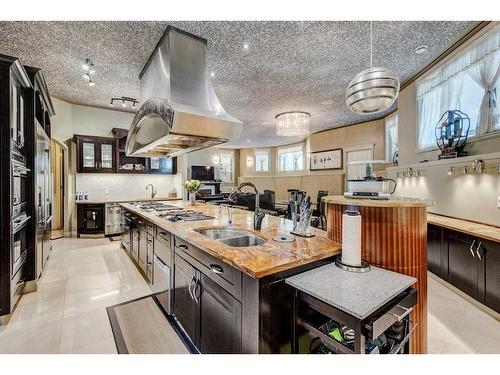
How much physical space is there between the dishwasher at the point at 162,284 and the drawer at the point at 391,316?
167 cm

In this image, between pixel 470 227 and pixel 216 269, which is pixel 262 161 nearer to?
pixel 470 227

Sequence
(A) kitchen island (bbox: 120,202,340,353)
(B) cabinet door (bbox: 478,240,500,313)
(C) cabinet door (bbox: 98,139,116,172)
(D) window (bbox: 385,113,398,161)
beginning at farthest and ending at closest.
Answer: (D) window (bbox: 385,113,398,161) < (C) cabinet door (bbox: 98,139,116,172) < (B) cabinet door (bbox: 478,240,500,313) < (A) kitchen island (bbox: 120,202,340,353)

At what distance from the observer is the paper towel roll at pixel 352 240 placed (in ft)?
4.56

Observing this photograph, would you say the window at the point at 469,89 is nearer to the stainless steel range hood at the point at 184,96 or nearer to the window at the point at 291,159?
the stainless steel range hood at the point at 184,96

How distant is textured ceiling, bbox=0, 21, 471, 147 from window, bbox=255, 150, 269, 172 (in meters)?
5.56

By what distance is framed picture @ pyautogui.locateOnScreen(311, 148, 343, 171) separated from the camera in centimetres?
687

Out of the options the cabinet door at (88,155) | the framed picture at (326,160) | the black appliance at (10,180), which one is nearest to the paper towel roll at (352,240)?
the black appliance at (10,180)

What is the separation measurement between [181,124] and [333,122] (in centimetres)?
518

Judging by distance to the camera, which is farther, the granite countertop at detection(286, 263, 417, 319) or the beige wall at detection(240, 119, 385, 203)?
the beige wall at detection(240, 119, 385, 203)

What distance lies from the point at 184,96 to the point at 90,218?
3971mm

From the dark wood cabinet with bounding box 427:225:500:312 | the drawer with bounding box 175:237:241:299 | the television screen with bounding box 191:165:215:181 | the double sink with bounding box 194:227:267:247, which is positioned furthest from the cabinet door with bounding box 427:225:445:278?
the television screen with bounding box 191:165:215:181

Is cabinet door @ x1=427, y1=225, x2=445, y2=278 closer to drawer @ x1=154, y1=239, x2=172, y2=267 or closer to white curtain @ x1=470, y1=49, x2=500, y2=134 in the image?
white curtain @ x1=470, y1=49, x2=500, y2=134

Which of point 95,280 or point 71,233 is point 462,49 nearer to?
point 95,280
